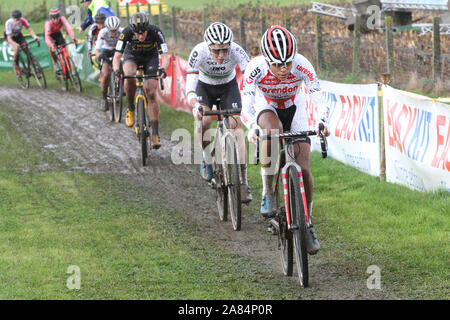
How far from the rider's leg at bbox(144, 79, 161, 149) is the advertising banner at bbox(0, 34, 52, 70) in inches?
605

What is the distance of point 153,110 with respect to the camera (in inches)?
508

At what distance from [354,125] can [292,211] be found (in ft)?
16.8

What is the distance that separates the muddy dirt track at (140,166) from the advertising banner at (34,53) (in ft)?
16.5

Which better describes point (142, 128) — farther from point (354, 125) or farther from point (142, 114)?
point (354, 125)

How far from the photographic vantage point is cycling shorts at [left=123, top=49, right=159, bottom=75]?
13109mm

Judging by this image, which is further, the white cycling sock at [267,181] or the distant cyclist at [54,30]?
the distant cyclist at [54,30]

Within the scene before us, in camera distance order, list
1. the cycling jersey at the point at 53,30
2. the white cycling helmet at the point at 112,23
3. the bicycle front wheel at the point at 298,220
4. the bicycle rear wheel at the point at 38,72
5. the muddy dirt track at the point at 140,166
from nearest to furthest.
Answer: the bicycle front wheel at the point at 298,220, the muddy dirt track at the point at 140,166, the white cycling helmet at the point at 112,23, the cycling jersey at the point at 53,30, the bicycle rear wheel at the point at 38,72

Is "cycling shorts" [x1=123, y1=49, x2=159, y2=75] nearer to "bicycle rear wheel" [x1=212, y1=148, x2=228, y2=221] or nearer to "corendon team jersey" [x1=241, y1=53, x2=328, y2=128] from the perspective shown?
"bicycle rear wheel" [x1=212, y1=148, x2=228, y2=221]

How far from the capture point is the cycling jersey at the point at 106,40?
53.6ft

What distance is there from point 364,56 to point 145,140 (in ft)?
32.8

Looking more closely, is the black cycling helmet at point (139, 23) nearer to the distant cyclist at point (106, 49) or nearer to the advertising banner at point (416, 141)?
the distant cyclist at point (106, 49)

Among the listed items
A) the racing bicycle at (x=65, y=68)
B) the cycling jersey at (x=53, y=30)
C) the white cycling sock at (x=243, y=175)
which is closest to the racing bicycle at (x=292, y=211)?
the white cycling sock at (x=243, y=175)

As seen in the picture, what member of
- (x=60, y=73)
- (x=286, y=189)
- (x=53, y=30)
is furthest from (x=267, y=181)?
(x=60, y=73)

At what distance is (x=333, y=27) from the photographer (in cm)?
3219
